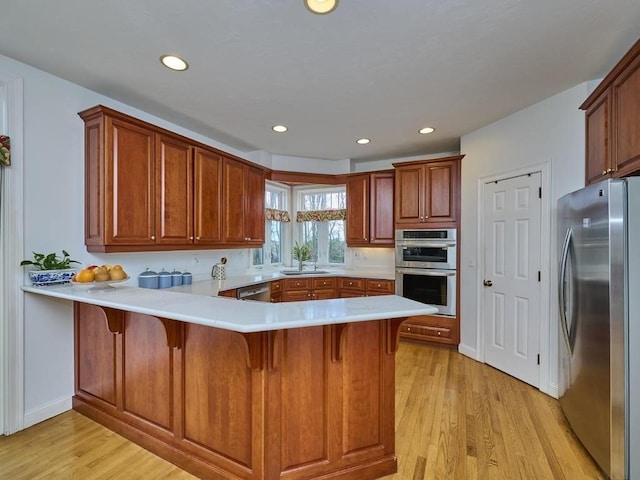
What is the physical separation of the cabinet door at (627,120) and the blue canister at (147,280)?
356cm

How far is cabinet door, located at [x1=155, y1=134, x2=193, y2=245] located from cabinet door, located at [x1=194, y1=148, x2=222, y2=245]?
0.07 m

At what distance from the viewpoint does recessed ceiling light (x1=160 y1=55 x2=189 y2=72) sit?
2068 millimetres

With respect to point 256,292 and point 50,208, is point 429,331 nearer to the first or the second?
point 256,292

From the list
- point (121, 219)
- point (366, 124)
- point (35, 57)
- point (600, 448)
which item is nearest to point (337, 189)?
point (366, 124)

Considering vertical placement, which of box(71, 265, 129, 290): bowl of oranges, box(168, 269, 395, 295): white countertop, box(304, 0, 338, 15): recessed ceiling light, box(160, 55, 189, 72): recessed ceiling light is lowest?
box(168, 269, 395, 295): white countertop

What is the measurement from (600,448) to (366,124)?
10.3ft

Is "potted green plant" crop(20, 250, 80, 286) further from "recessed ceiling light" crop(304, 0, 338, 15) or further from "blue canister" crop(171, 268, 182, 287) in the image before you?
"recessed ceiling light" crop(304, 0, 338, 15)

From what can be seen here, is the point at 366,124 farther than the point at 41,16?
Yes

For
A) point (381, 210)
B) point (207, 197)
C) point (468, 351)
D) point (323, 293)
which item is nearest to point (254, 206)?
point (207, 197)

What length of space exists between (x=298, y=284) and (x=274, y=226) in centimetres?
129

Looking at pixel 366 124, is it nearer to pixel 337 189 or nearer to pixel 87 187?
pixel 337 189

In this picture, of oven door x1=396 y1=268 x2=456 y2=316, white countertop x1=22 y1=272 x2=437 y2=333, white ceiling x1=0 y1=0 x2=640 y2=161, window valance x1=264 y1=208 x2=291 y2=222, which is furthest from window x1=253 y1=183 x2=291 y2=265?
white countertop x1=22 y1=272 x2=437 y2=333

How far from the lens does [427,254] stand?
3975 millimetres

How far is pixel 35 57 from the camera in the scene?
2096mm
